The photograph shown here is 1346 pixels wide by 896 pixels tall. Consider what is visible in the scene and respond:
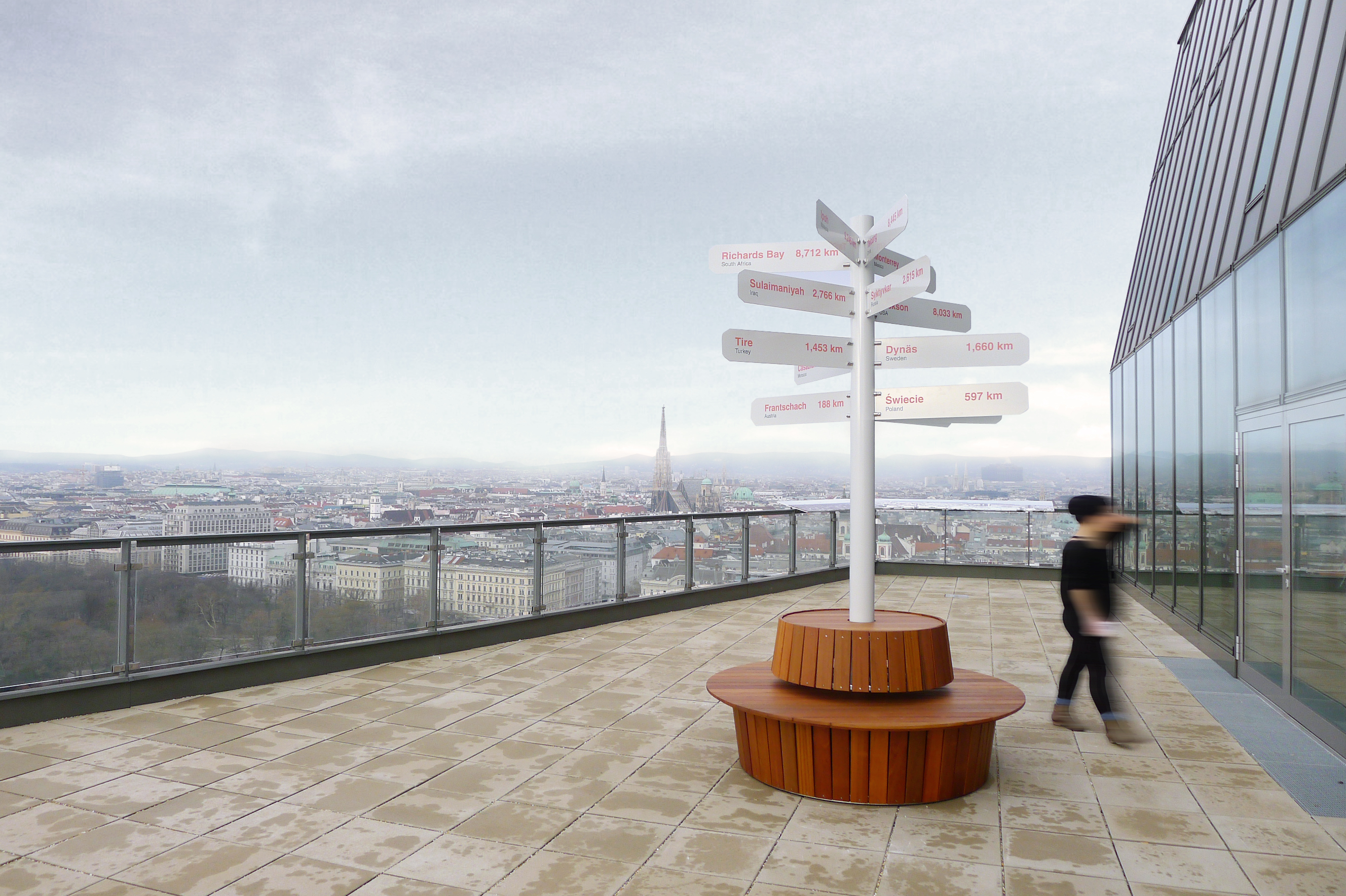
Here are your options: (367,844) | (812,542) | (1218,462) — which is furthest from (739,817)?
(812,542)

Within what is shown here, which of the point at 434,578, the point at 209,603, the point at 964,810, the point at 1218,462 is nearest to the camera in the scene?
the point at 964,810

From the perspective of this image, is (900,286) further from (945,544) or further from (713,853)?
(945,544)

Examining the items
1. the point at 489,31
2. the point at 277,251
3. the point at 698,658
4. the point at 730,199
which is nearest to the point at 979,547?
the point at 698,658

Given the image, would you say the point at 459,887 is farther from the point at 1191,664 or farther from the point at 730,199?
the point at 730,199

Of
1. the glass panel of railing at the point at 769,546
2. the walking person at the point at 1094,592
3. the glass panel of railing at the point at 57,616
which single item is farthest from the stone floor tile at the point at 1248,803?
the glass panel of railing at the point at 769,546

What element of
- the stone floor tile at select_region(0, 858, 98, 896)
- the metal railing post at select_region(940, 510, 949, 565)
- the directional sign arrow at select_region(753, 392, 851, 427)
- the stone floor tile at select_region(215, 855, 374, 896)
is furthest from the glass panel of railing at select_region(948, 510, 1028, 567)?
the stone floor tile at select_region(0, 858, 98, 896)

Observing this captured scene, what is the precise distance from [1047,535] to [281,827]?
13.5 m

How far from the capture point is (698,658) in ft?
24.2

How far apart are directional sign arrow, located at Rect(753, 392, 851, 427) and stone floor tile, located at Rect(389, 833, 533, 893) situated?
8.13 feet

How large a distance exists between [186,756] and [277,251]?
5604 cm

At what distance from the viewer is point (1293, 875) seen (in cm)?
316

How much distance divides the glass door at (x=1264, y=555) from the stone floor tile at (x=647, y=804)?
190 inches

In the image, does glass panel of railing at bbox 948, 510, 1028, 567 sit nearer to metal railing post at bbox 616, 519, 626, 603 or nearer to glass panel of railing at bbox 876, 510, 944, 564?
glass panel of railing at bbox 876, 510, 944, 564

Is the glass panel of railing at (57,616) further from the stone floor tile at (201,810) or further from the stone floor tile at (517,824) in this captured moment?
the stone floor tile at (517,824)
